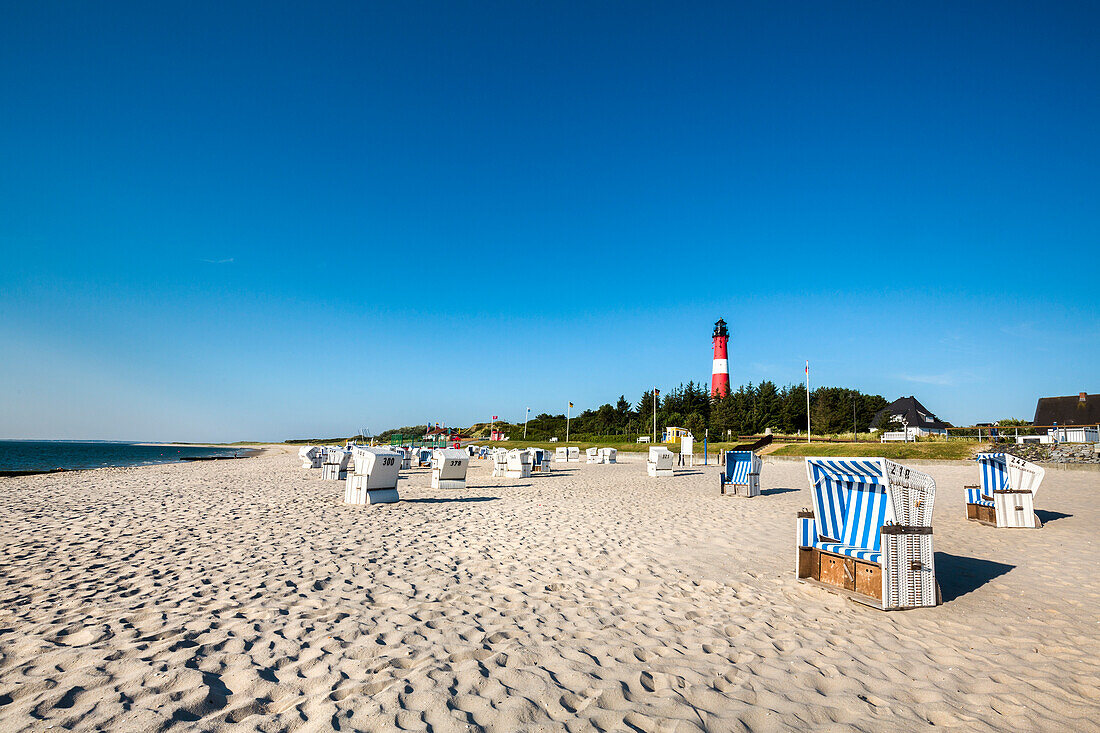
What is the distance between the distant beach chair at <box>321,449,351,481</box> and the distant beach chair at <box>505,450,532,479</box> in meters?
5.86

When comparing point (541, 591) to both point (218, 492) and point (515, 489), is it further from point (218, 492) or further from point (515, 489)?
point (218, 492)

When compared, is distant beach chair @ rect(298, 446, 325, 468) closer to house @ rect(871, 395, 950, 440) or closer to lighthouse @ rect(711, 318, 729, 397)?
lighthouse @ rect(711, 318, 729, 397)

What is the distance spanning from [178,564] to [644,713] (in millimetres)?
5525

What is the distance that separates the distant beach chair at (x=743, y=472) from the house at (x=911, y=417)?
5611cm

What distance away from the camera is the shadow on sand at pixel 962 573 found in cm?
538

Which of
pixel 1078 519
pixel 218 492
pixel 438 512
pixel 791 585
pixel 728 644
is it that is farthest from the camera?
pixel 218 492

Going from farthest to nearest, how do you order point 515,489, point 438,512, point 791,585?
1. point 515,489
2. point 438,512
3. point 791,585

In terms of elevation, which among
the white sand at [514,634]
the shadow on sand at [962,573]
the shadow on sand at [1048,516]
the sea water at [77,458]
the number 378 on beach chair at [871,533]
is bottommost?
the sea water at [77,458]

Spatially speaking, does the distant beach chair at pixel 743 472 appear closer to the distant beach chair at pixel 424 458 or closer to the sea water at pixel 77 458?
the distant beach chair at pixel 424 458

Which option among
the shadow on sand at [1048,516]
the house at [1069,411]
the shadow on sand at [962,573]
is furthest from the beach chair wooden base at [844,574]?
the house at [1069,411]

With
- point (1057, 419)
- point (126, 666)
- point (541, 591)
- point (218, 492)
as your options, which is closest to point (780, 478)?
point (541, 591)

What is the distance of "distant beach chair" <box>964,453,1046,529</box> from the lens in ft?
28.6

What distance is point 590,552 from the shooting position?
22.6 ft

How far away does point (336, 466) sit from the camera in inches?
704
